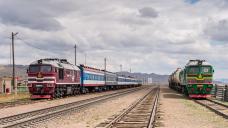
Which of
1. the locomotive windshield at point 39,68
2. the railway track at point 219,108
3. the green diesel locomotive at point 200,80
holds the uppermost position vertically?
the locomotive windshield at point 39,68

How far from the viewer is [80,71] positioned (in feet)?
171

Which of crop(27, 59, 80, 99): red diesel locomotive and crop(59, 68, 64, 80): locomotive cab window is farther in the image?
crop(59, 68, 64, 80): locomotive cab window

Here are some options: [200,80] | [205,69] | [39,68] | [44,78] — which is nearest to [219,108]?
[200,80]

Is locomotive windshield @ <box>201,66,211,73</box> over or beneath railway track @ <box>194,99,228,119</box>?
over

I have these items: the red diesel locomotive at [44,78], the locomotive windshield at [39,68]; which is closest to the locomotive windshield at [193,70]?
the red diesel locomotive at [44,78]

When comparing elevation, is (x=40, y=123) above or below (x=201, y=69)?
below

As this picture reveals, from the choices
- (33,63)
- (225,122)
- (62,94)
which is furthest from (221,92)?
(225,122)

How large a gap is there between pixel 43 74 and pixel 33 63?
5.78ft

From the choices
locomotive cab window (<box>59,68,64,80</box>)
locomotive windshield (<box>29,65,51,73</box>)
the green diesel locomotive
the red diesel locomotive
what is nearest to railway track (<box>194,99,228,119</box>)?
the green diesel locomotive

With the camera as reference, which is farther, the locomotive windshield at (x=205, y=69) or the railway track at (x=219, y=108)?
the locomotive windshield at (x=205, y=69)

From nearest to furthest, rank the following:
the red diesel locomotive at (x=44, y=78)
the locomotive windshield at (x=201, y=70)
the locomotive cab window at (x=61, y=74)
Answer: the red diesel locomotive at (x=44, y=78)
the locomotive windshield at (x=201, y=70)
the locomotive cab window at (x=61, y=74)

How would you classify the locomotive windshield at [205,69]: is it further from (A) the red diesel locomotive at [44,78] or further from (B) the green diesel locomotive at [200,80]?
(A) the red diesel locomotive at [44,78]

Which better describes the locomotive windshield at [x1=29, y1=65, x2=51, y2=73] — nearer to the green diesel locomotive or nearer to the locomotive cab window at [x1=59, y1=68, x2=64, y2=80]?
the locomotive cab window at [x1=59, y1=68, x2=64, y2=80]

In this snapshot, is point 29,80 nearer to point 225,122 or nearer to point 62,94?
point 62,94
